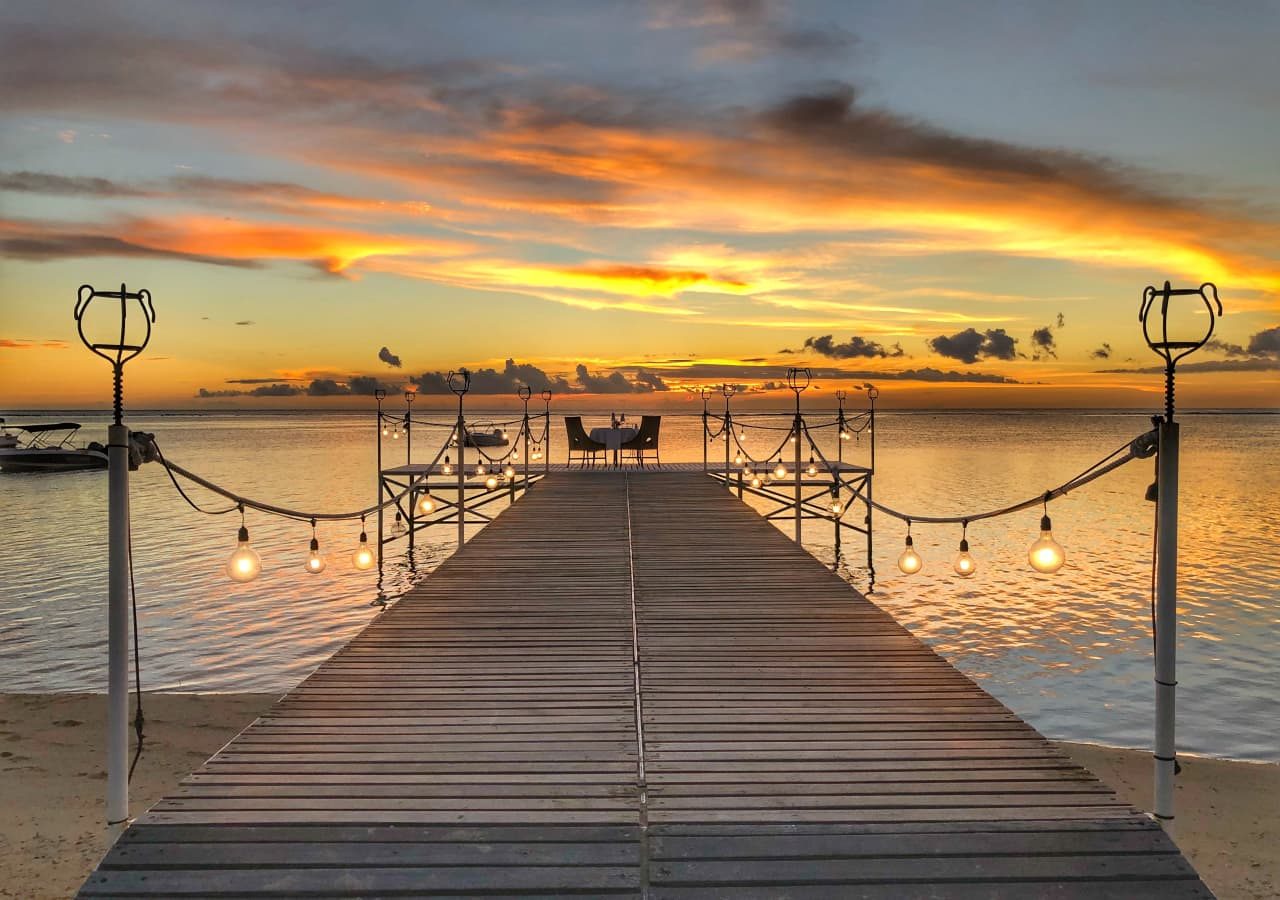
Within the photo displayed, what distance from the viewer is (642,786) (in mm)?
3576

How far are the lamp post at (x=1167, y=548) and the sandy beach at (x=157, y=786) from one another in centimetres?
229

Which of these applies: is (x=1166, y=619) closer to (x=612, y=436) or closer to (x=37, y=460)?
(x=612, y=436)

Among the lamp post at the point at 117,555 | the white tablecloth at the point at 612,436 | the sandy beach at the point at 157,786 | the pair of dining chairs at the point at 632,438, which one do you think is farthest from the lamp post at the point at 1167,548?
the white tablecloth at the point at 612,436

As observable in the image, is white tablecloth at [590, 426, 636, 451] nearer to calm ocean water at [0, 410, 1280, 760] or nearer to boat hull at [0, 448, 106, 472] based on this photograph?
calm ocean water at [0, 410, 1280, 760]

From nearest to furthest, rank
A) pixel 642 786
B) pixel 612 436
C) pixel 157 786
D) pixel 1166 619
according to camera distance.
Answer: pixel 642 786, pixel 1166 619, pixel 157 786, pixel 612 436

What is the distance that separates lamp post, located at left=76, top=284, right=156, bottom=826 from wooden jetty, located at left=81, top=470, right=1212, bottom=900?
0.54 metres

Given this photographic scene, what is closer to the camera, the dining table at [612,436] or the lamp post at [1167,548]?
the lamp post at [1167,548]

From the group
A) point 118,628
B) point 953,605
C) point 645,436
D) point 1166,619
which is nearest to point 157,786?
point 118,628

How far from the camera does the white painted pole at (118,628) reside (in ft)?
13.0

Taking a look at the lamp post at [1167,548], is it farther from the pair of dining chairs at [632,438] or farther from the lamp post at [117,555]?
the pair of dining chairs at [632,438]

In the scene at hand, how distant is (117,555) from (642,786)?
112 inches

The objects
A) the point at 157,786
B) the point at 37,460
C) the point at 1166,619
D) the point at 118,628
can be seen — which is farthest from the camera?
the point at 37,460

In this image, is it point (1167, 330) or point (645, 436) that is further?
point (645, 436)

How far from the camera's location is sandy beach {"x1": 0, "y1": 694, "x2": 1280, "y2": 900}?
5.48m
